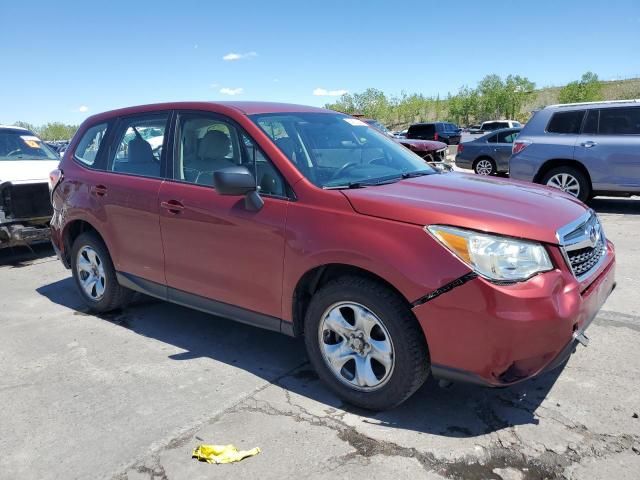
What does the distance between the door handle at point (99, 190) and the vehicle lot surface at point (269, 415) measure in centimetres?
118

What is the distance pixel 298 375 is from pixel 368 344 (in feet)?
2.72

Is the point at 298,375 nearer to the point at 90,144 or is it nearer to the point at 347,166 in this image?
the point at 347,166

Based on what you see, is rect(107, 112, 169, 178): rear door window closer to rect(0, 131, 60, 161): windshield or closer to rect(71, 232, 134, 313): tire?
rect(71, 232, 134, 313): tire

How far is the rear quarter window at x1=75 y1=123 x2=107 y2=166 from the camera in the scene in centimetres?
489

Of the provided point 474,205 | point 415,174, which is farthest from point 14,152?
point 474,205

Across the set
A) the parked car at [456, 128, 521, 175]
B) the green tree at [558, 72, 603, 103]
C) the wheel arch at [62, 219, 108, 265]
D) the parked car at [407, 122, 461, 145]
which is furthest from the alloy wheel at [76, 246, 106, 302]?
the green tree at [558, 72, 603, 103]

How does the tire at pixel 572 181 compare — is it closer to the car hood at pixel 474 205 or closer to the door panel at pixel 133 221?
the car hood at pixel 474 205

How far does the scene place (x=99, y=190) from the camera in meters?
4.63

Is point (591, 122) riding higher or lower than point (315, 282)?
higher

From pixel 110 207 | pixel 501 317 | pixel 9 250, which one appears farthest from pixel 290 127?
pixel 9 250

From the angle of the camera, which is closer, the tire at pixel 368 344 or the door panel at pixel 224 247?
the tire at pixel 368 344

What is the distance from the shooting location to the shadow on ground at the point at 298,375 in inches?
120

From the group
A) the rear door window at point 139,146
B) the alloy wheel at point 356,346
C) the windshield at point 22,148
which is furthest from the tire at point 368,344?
the windshield at point 22,148

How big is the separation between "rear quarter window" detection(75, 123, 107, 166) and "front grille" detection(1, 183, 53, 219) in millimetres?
2342
